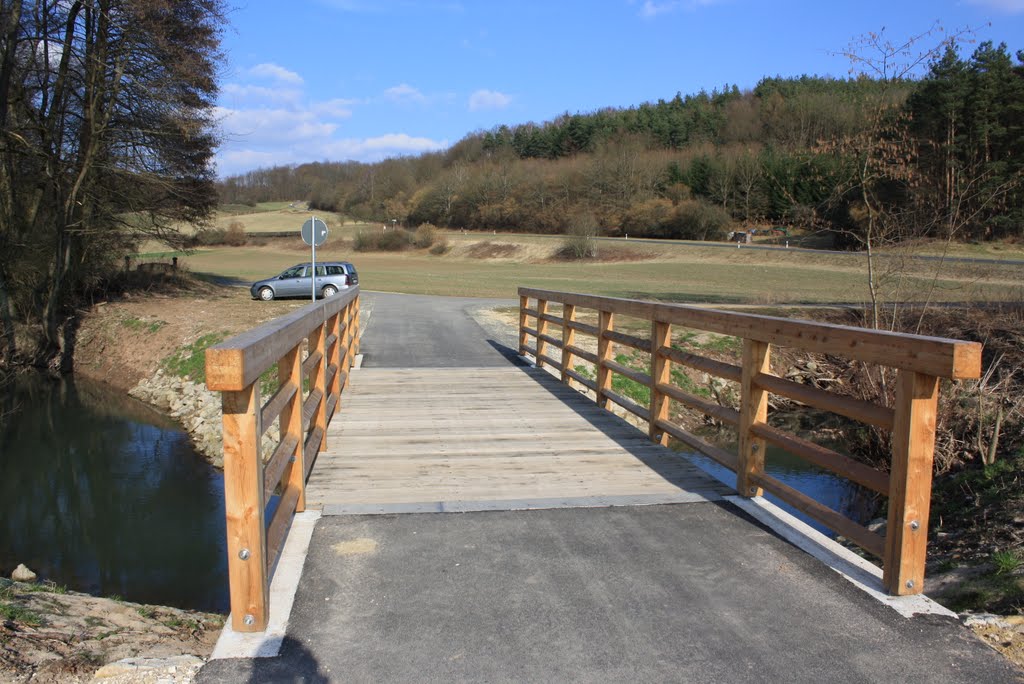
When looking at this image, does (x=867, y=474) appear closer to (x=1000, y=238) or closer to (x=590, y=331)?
(x=590, y=331)

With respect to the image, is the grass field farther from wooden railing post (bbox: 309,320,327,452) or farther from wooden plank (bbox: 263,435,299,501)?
wooden plank (bbox: 263,435,299,501)

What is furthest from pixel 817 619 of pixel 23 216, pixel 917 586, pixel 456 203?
pixel 456 203

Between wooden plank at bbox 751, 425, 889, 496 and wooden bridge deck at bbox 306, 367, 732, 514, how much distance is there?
0.59 metres

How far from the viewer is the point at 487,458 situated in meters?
5.92

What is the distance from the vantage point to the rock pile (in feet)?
43.1

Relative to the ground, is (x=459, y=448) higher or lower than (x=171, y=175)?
lower

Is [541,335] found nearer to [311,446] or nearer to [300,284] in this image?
[311,446]

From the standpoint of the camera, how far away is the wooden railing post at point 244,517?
3.08 m

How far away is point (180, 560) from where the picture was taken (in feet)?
28.4

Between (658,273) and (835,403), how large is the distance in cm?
4211

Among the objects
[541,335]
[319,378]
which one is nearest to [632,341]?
[319,378]

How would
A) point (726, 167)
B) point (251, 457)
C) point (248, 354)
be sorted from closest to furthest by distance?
point (248, 354) → point (251, 457) → point (726, 167)

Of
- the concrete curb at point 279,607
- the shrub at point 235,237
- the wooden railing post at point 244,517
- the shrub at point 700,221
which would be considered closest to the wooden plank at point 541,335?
the concrete curb at point 279,607

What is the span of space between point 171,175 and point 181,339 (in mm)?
7027
